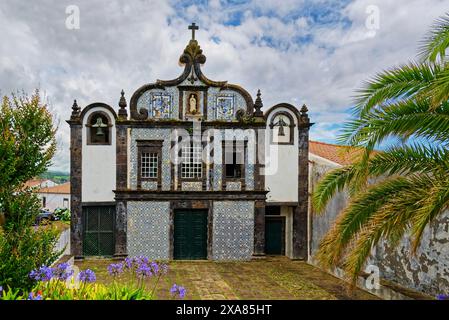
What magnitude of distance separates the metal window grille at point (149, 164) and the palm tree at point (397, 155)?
10556 millimetres

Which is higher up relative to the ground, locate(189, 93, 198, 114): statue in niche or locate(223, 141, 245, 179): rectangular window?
locate(189, 93, 198, 114): statue in niche

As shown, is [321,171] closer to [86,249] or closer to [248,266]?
[248,266]

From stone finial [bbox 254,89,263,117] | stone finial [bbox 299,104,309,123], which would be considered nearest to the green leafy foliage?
stone finial [bbox 254,89,263,117]

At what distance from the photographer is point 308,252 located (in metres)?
15.6

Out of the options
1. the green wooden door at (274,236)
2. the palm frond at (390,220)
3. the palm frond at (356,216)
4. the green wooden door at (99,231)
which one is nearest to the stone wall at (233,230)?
the green wooden door at (274,236)

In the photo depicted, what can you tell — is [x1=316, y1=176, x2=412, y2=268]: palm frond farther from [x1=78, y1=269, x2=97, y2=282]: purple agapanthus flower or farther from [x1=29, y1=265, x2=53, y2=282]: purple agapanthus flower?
[x1=29, y1=265, x2=53, y2=282]: purple agapanthus flower

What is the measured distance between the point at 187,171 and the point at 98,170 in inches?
150

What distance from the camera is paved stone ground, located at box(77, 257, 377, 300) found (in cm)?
1053

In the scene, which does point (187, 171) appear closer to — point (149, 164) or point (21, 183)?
point (149, 164)

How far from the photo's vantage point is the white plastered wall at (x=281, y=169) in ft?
51.3

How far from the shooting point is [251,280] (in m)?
12.3

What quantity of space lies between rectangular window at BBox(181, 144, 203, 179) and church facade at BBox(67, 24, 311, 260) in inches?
1.7
